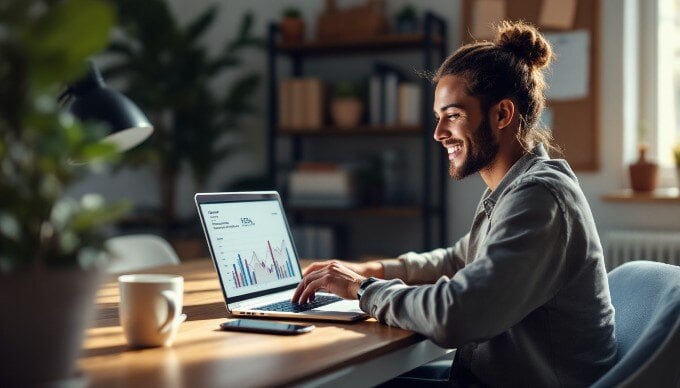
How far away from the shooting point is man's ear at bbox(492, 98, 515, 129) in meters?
1.67

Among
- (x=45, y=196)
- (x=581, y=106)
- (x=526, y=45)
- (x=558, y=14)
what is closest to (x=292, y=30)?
(x=558, y=14)

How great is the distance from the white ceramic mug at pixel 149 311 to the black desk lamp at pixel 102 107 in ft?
2.00

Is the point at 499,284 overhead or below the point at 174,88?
below

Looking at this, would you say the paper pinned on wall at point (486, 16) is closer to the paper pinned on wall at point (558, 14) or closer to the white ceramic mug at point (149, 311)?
the paper pinned on wall at point (558, 14)

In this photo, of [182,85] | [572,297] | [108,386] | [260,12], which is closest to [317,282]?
[572,297]

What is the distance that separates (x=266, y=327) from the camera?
1.38m

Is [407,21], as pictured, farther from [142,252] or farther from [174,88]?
[142,252]

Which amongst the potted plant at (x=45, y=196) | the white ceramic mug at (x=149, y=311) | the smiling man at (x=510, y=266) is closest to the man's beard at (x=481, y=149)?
the smiling man at (x=510, y=266)

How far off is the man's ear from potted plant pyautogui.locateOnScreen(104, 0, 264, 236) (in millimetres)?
2542

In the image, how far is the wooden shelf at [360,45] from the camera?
3.72m

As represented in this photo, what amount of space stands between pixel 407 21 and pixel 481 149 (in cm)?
220

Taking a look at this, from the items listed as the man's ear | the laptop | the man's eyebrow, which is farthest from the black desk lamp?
the man's ear

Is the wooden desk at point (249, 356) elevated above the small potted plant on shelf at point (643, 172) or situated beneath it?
situated beneath

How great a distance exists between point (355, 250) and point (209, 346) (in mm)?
2905
